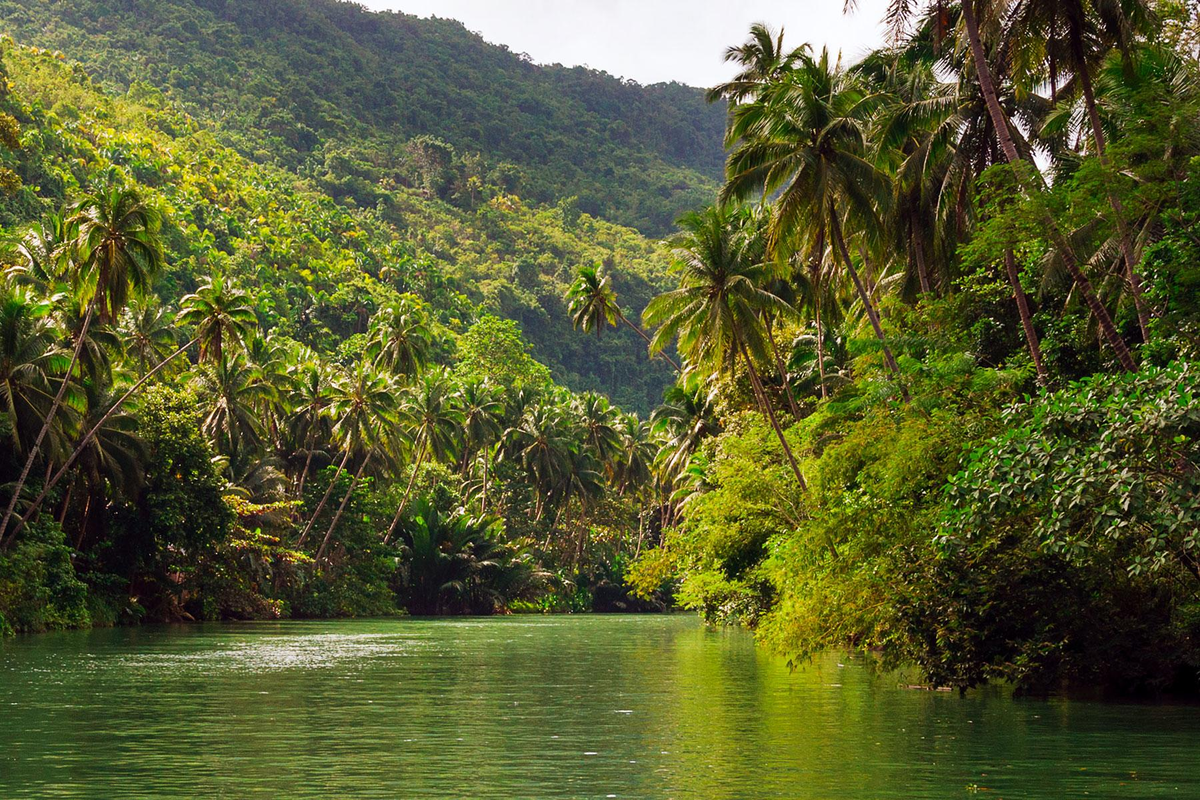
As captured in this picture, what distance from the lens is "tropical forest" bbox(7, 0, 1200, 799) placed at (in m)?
18.8

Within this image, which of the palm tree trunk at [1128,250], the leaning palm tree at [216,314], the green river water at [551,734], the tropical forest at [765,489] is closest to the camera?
the green river water at [551,734]

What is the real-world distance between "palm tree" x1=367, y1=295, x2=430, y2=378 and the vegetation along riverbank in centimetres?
29

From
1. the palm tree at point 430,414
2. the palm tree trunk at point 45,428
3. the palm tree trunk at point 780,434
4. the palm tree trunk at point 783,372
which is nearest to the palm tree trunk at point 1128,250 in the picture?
the palm tree trunk at point 780,434

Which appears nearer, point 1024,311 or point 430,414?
point 1024,311

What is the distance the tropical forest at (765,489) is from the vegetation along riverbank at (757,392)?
13 cm

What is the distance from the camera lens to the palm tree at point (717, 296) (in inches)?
1663

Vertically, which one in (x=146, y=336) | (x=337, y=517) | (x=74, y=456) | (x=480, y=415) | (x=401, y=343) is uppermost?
(x=401, y=343)

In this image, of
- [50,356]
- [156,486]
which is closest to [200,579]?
[156,486]

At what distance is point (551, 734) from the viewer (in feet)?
63.4

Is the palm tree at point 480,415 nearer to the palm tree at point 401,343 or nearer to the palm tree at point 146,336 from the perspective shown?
the palm tree at point 401,343

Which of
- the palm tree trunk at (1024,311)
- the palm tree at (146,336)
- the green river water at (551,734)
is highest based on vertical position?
the palm tree at (146,336)

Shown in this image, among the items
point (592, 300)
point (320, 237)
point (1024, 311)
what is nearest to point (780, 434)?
point (1024, 311)

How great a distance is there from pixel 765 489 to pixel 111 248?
28.1 meters

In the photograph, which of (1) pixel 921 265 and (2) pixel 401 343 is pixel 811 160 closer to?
(1) pixel 921 265
